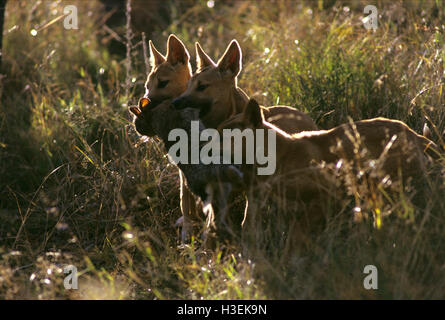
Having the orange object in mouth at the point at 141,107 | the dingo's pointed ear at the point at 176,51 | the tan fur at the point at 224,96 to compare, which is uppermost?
the dingo's pointed ear at the point at 176,51

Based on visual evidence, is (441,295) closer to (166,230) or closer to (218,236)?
(218,236)

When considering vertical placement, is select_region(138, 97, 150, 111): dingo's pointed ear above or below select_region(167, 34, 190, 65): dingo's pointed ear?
below

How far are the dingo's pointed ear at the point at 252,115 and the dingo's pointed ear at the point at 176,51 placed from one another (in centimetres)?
186

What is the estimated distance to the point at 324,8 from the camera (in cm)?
943

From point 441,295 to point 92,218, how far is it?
9.98 ft

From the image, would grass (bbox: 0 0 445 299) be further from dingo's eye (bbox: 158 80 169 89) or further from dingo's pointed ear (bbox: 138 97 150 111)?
dingo's pointed ear (bbox: 138 97 150 111)

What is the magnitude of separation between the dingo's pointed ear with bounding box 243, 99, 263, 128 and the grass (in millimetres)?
722

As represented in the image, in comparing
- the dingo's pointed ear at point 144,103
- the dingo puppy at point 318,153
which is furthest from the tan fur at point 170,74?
the dingo puppy at point 318,153

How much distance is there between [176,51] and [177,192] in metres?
1.38

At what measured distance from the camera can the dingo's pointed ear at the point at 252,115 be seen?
4492 millimetres

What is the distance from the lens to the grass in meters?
4.02

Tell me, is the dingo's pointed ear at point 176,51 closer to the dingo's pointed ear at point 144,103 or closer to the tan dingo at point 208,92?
the tan dingo at point 208,92

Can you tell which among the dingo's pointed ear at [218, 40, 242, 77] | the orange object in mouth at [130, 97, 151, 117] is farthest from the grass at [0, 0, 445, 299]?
the dingo's pointed ear at [218, 40, 242, 77]

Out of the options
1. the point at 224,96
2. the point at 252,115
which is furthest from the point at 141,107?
the point at 224,96
